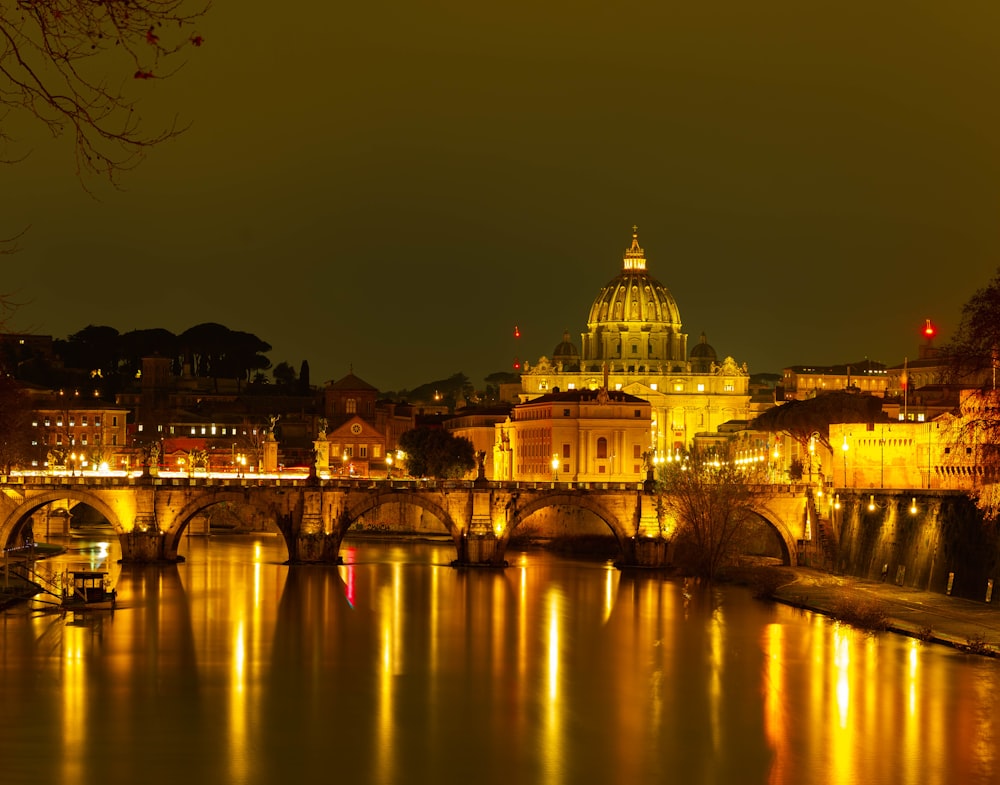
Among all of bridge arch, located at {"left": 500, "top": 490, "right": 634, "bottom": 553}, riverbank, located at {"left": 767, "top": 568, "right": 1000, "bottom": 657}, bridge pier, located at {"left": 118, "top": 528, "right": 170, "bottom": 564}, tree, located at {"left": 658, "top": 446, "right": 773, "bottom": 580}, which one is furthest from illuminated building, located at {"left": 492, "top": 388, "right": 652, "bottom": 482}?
riverbank, located at {"left": 767, "top": 568, "right": 1000, "bottom": 657}

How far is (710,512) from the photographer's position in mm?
60094

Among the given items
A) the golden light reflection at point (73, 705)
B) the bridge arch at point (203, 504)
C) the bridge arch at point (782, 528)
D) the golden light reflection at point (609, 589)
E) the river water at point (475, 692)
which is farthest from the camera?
the bridge arch at point (203, 504)

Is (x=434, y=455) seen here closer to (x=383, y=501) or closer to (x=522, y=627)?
(x=383, y=501)

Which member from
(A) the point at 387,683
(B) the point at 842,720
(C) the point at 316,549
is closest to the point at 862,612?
(B) the point at 842,720

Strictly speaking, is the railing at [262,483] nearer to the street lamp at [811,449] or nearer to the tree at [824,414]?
the street lamp at [811,449]

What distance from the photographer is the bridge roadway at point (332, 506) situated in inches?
2490

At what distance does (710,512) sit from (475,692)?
82.9 ft

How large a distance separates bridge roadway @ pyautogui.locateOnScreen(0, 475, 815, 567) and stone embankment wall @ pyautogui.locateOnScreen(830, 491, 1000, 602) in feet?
18.1

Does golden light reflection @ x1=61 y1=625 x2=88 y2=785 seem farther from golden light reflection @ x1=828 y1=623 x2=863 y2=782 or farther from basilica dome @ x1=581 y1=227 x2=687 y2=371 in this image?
basilica dome @ x1=581 y1=227 x2=687 y2=371

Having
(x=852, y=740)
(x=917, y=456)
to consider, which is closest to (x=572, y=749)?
(x=852, y=740)

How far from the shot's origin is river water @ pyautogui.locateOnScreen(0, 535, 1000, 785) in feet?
93.4

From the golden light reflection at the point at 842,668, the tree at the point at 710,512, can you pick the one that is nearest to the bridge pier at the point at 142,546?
the tree at the point at 710,512

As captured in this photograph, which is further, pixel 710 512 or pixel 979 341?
pixel 710 512

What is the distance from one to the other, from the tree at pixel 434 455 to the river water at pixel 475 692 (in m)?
46.7
